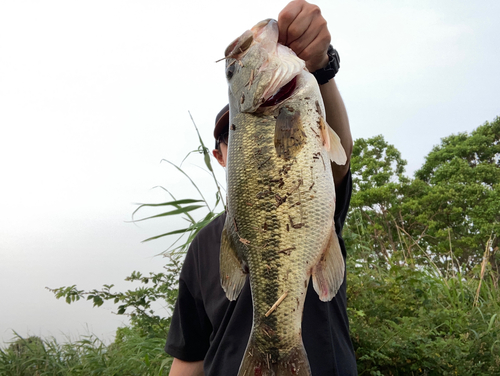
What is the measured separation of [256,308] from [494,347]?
2.38 metres

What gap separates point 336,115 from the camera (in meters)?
2.04

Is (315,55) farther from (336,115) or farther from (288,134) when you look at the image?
(288,134)

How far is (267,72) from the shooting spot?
1.78m

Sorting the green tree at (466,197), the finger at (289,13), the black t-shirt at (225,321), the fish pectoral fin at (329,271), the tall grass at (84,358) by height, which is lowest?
the tall grass at (84,358)

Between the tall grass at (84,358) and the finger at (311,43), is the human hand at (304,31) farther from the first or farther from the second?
the tall grass at (84,358)

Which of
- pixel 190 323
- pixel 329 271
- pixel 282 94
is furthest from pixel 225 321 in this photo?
pixel 282 94

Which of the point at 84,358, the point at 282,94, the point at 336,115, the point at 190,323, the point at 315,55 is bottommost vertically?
the point at 84,358

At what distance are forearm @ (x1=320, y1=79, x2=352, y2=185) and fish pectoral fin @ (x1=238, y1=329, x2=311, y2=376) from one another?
882mm

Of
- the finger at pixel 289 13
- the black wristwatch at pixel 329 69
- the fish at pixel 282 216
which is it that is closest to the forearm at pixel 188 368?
the fish at pixel 282 216

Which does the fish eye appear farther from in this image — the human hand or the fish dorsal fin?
the fish dorsal fin

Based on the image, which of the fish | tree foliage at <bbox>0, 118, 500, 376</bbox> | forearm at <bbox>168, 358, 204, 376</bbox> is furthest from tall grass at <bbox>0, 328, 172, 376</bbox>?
the fish

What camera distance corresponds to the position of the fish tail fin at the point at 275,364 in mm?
1513

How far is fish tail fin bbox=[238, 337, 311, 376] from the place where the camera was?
4.96 ft

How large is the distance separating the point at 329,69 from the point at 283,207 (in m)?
0.81
